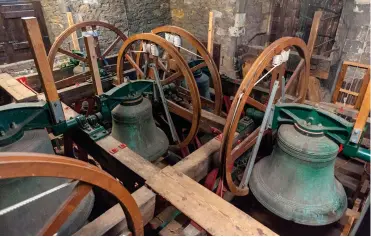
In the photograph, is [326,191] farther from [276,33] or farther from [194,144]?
[276,33]

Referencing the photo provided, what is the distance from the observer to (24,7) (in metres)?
5.69

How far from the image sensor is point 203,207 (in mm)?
1269

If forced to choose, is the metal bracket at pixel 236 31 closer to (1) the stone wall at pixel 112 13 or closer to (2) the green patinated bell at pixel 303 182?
(1) the stone wall at pixel 112 13

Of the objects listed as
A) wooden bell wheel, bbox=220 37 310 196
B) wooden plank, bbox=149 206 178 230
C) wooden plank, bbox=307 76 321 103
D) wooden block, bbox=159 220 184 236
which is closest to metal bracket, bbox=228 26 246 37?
wooden plank, bbox=307 76 321 103

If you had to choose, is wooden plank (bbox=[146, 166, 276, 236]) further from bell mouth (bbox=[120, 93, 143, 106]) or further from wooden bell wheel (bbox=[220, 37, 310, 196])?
bell mouth (bbox=[120, 93, 143, 106])

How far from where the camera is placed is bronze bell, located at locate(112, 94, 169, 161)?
2.15m

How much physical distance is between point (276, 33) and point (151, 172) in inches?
237

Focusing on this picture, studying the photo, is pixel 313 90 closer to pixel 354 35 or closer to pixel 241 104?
pixel 354 35

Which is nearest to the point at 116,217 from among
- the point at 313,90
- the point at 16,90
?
the point at 16,90

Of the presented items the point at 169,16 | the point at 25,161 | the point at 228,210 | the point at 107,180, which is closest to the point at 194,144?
the point at 228,210

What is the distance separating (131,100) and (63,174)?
1.32 metres

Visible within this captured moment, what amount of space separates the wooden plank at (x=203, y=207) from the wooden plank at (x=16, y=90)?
189cm

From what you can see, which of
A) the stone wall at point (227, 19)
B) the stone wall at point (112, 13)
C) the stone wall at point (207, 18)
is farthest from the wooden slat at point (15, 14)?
the stone wall at point (227, 19)

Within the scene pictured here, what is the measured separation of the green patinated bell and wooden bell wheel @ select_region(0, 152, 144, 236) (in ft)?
3.08
